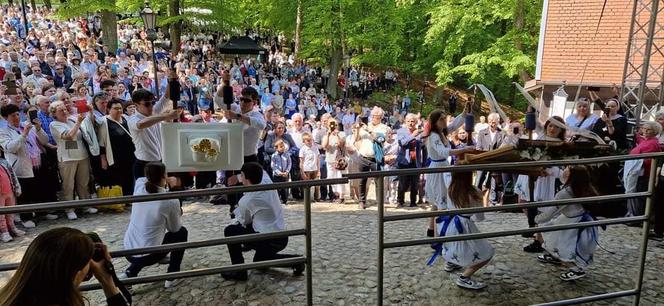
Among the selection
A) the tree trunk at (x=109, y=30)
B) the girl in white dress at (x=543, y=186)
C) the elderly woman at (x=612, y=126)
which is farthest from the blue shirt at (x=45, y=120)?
the tree trunk at (x=109, y=30)

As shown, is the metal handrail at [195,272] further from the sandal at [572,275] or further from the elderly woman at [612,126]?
the elderly woman at [612,126]

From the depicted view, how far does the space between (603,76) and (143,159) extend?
1521 cm

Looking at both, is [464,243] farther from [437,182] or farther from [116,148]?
[116,148]

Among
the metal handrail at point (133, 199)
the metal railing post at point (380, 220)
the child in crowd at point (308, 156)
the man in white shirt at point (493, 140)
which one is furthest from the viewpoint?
the man in white shirt at point (493, 140)

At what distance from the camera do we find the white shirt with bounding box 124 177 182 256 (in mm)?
4312

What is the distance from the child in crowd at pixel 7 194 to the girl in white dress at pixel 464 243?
17.6ft

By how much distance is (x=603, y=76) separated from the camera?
15.6 m

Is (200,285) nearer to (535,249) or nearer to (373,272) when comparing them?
(373,272)

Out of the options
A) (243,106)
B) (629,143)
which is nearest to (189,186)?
(243,106)

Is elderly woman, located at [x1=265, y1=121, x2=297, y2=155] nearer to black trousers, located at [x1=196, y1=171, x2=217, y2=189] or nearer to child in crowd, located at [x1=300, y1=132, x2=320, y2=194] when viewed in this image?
child in crowd, located at [x1=300, y1=132, x2=320, y2=194]

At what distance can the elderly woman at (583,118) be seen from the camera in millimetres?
7277

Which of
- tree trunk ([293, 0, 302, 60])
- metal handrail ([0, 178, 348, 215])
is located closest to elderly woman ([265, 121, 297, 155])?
metal handrail ([0, 178, 348, 215])

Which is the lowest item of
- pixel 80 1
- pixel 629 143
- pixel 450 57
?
pixel 629 143

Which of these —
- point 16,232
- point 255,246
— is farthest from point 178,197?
point 16,232
